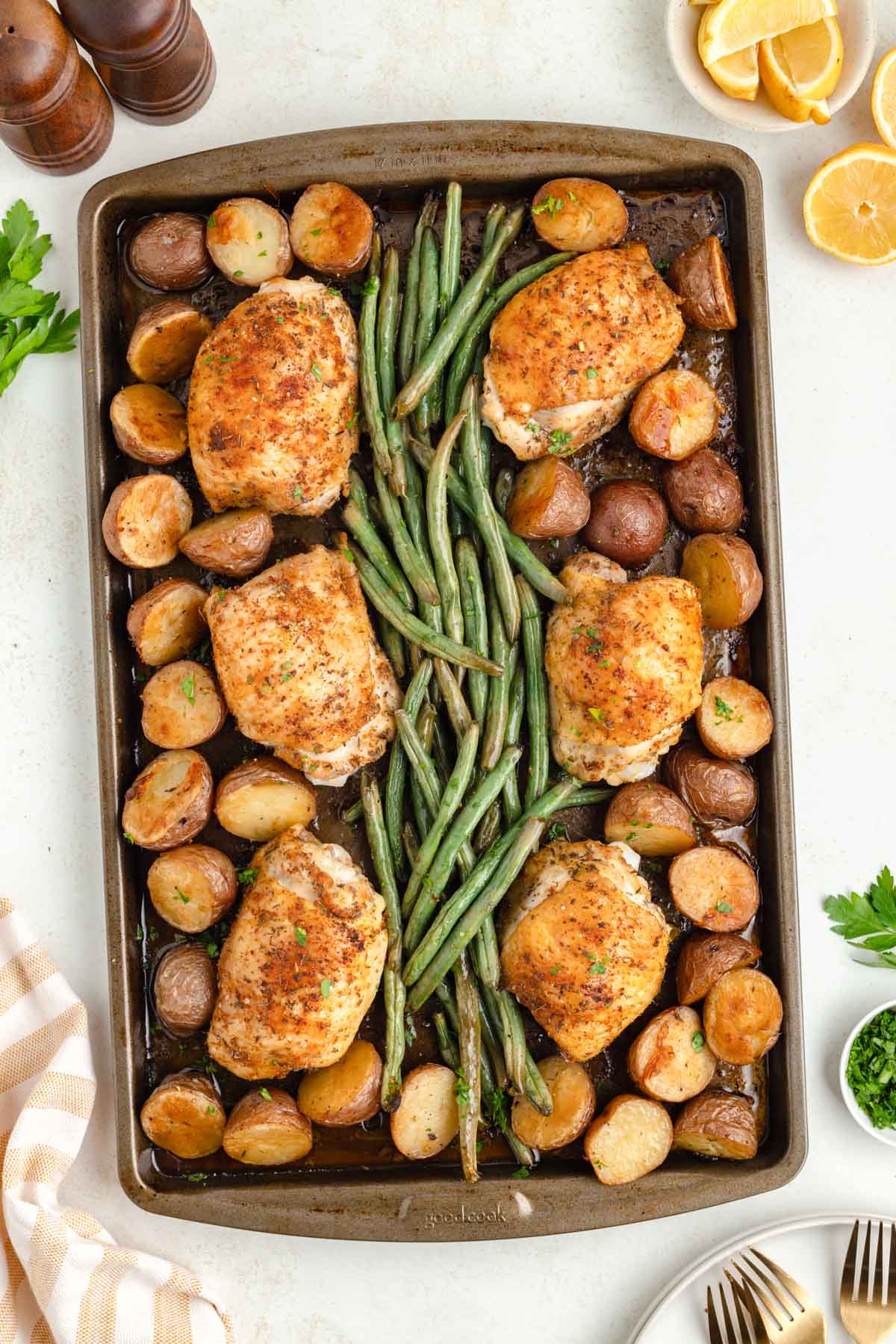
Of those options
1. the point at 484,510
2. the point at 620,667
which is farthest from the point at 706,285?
the point at 620,667

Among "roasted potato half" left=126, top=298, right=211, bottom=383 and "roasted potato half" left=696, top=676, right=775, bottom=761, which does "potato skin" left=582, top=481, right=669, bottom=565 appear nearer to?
"roasted potato half" left=696, top=676, right=775, bottom=761

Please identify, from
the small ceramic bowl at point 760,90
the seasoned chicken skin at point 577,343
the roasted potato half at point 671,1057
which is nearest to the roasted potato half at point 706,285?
the seasoned chicken skin at point 577,343

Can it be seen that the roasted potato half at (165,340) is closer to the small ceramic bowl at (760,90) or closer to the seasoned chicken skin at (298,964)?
the seasoned chicken skin at (298,964)

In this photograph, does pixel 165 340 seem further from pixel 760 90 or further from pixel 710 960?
pixel 710 960

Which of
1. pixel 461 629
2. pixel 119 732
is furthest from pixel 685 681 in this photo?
pixel 119 732

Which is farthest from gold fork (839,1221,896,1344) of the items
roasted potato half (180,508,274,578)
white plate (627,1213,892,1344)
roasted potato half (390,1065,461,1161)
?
roasted potato half (180,508,274,578)

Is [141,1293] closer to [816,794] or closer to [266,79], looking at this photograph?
[816,794]
